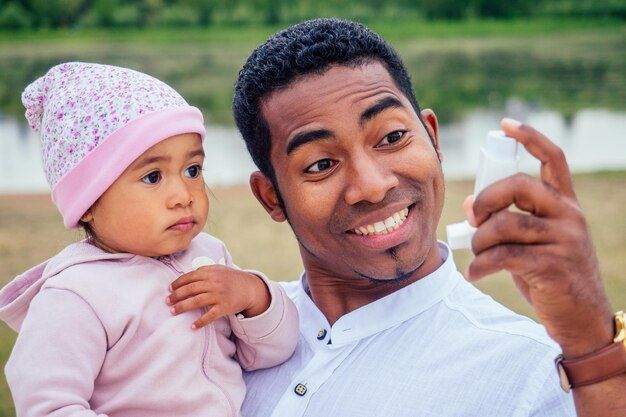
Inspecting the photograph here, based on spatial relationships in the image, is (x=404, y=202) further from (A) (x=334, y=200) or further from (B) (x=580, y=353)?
(B) (x=580, y=353)

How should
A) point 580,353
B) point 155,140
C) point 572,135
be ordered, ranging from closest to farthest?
1. point 580,353
2. point 155,140
3. point 572,135

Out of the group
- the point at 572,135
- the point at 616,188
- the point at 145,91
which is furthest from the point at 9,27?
the point at 145,91

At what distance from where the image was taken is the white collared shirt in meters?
1.77

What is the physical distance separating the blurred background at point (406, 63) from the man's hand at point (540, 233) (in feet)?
26.8

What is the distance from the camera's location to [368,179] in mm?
1894

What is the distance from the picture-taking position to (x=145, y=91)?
201 cm

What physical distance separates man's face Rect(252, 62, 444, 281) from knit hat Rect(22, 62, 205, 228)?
0.88ft

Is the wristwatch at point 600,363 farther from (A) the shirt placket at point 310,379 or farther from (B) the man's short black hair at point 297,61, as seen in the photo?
(B) the man's short black hair at point 297,61

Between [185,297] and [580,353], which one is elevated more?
[580,353]

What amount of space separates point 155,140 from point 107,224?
23 centimetres

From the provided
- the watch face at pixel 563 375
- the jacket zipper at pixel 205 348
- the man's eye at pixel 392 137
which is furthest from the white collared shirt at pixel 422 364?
the man's eye at pixel 392 137

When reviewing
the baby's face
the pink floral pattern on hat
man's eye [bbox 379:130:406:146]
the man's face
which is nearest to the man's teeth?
the man's face

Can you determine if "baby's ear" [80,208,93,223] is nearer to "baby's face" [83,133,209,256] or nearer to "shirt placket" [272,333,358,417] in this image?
"baby's face" [83,133,209,256]

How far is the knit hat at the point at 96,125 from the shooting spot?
75.0 inches
